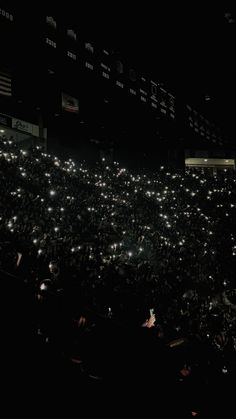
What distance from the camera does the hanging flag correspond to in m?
28.2

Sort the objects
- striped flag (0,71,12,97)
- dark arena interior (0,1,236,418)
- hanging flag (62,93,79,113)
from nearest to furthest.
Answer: dark arena interior (0,1,236,418) < striped flag (0,71,12,97) < hanging flag (62,93,79,113)

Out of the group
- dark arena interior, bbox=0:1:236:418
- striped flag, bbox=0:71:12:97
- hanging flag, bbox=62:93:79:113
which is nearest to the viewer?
dark arena interior, bbox=0:1:236:418

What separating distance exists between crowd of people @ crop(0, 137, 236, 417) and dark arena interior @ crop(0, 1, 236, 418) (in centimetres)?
3

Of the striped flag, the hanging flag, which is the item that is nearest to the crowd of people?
the striped flag

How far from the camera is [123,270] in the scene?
26.8 feet

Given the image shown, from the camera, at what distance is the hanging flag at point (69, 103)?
28250 millimetres

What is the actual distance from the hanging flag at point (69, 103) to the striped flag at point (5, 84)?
6155 millimetres

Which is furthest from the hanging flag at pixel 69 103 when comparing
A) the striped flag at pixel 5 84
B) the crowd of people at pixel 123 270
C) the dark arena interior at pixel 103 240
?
the crowd of people at pixel 123 270

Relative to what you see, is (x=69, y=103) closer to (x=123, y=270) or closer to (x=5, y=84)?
(x=5, y=84)

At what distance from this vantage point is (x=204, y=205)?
2088cm

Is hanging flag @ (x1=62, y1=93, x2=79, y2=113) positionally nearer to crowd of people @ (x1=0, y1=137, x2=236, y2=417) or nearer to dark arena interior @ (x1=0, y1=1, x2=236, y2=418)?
dark arena interior @ (x1=0, y1=1, x2=236, y2=418)

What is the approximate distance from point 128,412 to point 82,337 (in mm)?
965

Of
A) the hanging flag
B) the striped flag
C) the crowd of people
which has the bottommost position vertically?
the crowd of people

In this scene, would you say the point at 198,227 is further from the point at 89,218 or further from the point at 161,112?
the point at 161,112
